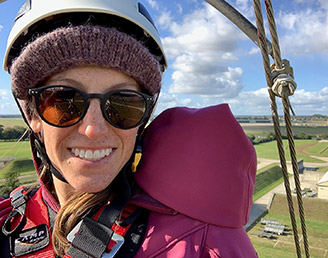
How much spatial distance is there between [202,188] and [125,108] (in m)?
0.67

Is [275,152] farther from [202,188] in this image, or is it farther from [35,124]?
[35,124]

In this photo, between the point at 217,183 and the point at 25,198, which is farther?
the point at 25,198

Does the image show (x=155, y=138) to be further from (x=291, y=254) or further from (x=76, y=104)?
(x=291, y=254)

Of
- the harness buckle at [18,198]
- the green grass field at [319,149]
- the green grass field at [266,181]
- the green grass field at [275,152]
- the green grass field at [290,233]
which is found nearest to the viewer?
the harness buckle at [18,198]

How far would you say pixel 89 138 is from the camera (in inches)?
67.0

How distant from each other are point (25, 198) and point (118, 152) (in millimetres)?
932

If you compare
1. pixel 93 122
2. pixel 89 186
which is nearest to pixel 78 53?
pixel 93 122

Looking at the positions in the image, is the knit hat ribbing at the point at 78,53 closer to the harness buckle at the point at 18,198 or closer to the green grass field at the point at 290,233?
the harness buckle at the point at 18,198

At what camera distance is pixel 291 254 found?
1107 inches

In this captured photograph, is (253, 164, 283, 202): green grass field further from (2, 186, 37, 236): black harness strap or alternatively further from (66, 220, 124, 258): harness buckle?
(66, 220, 124, 258): harness buckle

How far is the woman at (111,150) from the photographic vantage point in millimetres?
1682

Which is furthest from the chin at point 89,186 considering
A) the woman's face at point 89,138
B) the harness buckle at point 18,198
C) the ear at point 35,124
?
the harness buckle at point 18,198

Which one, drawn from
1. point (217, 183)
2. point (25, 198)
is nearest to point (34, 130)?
point (25, 198)

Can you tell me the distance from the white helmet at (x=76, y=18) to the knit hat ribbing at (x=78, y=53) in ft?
0.34
